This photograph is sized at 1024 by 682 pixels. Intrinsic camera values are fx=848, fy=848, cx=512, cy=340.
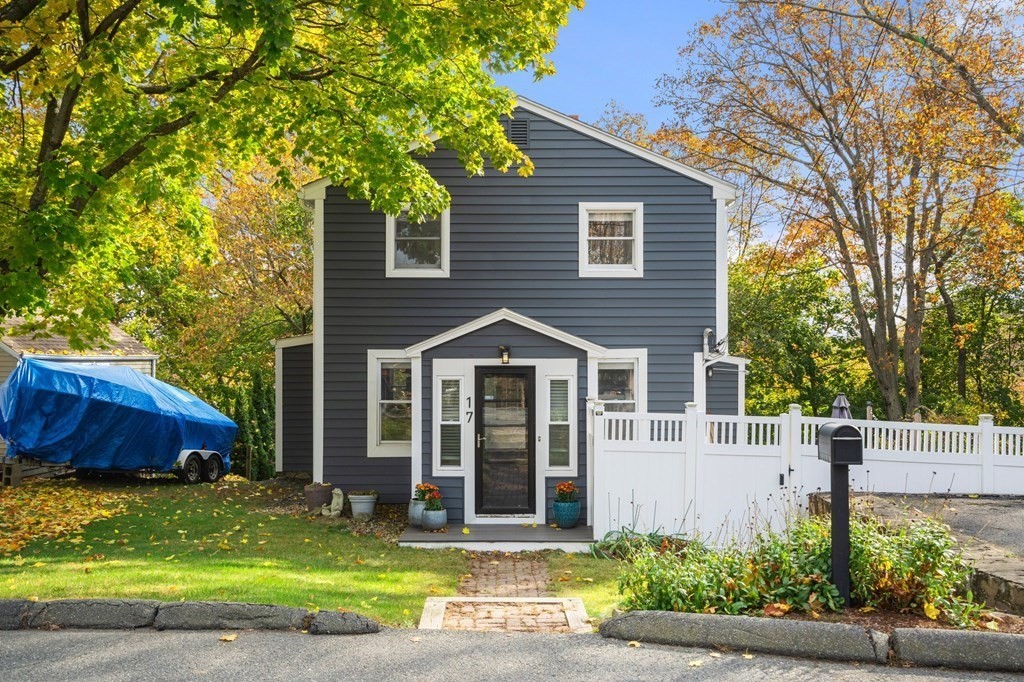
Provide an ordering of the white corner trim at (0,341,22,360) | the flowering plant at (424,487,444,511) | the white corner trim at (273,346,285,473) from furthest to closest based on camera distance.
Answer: the white corner trim at (0,341,22,360)
the white corner trim at (273,346,285,473)
the flowering plant at (424,487,444,511)

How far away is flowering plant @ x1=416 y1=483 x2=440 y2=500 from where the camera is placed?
467 inches

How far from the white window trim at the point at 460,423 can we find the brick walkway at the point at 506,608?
2623 mm

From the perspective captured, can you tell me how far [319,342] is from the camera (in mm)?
13438

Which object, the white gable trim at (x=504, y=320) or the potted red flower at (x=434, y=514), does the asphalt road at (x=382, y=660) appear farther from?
the white gable trim at (x=504, y=320)

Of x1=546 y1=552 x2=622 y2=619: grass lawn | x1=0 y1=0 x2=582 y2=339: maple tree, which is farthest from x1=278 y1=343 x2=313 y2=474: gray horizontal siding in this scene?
x1=546 y1=552 x2=622 y2=619: grass lawn

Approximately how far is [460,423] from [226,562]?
4.09m

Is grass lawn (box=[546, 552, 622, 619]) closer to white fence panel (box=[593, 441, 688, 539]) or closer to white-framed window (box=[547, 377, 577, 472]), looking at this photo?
white fence panel (box=[593, 441, 688, 539])

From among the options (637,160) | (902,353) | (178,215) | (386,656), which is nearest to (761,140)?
(902,353)

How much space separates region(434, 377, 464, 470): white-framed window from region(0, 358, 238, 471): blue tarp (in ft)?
25.7

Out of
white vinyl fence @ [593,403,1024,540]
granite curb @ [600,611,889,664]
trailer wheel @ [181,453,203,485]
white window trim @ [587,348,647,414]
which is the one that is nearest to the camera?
granite curb @ [600,611,889,664]

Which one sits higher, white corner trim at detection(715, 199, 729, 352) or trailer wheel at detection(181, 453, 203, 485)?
white corner trim at detection(715, 199, 729, 352)

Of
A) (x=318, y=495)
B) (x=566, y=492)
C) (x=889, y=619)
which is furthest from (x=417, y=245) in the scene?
(x=889, y=619)

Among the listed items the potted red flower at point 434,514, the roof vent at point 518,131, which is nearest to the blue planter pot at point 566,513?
the potted red flower at point 434,514

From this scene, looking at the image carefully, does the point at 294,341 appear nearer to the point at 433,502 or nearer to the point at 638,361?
the point at 433,502
